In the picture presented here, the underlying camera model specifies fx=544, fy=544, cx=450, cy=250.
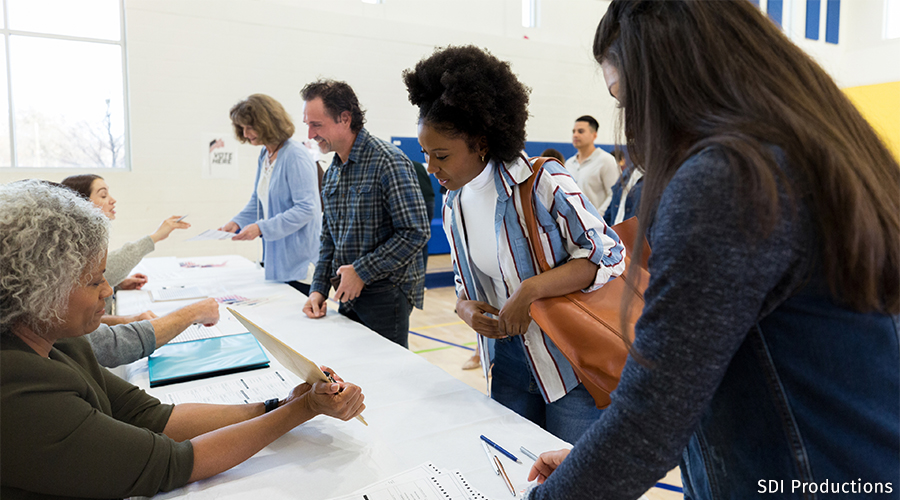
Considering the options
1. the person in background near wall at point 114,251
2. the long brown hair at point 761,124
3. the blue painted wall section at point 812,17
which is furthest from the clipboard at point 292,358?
the blue painted wall section at point 812,17

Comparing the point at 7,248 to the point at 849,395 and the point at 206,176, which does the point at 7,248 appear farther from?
the point at 206,176

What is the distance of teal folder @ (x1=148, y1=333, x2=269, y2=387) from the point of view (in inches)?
57.5

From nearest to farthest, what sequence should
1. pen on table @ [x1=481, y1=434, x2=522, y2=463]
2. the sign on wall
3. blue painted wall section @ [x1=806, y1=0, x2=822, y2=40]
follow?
pen on table @ [x1=481, y1=434, x2=522, y2=463] < the sign on wall < blue painted wall section @ [x1=806, y1=0, x2=822, y2=40]

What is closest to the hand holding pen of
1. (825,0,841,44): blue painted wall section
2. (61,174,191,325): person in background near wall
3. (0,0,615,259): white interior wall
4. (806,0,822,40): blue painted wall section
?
(61,174,191,325): person in background near wall

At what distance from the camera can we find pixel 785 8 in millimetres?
9078

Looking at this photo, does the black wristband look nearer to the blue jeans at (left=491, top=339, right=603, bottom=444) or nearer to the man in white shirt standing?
the blue jeans at (left=491, top=339, right=603, bottom=444)

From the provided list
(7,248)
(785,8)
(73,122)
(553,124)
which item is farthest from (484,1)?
(7,248)

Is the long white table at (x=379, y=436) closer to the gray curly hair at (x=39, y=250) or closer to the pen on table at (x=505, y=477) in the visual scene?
the pen on table at (x=505, y=477)

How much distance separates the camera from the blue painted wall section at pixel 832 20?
31.0 ft

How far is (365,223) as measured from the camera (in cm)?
204

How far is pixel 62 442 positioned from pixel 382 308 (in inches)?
52.2

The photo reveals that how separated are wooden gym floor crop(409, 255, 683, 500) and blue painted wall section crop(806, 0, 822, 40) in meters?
8.27

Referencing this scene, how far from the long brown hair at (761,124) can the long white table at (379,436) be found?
66cm

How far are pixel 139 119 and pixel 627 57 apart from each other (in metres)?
5.57
